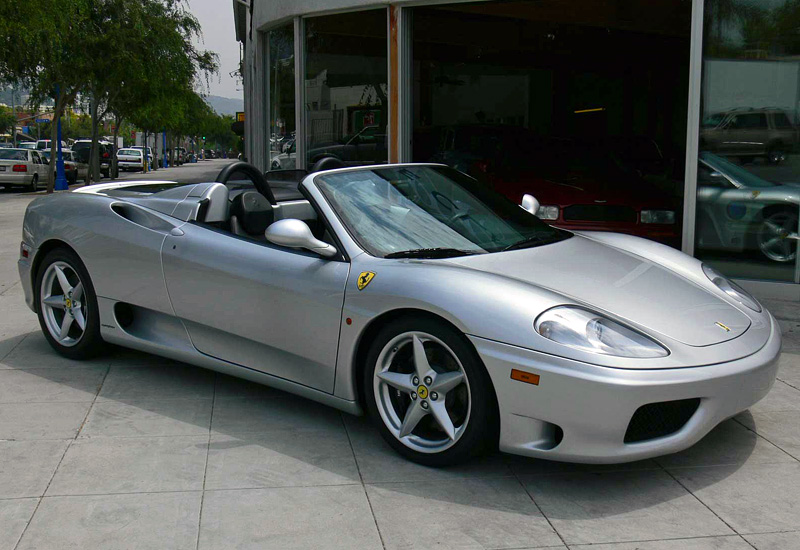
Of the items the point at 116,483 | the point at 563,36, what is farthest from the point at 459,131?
the point at 116,483

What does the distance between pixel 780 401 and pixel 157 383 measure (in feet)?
11.4

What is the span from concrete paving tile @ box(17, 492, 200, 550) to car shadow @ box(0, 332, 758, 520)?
12.9 inches

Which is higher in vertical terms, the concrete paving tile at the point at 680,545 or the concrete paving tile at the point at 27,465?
the concrete paving tile at the point at 27,465

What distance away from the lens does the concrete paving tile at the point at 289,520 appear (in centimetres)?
305

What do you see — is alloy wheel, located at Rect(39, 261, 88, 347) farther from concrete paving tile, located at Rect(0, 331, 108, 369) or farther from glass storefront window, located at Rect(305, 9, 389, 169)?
glass storefront window, located at Rect(305, 9, 389, 169)

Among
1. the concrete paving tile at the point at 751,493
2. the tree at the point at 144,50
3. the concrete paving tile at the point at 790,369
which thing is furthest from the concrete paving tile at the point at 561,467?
the tree at the point at 144,50

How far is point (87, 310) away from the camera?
5211 millimetres

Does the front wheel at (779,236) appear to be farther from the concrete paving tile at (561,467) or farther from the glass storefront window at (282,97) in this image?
the glass storefront window at (282,97)

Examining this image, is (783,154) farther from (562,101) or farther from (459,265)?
(562,101)

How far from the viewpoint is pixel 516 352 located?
132 inches

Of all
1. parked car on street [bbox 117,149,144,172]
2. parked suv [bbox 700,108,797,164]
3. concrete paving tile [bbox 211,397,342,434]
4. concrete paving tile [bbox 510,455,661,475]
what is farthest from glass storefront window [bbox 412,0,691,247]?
parked car on street [bbox 117,149,144,172]

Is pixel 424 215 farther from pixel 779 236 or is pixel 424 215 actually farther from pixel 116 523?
pixel 779 236

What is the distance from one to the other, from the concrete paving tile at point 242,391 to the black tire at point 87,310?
0.84 meters

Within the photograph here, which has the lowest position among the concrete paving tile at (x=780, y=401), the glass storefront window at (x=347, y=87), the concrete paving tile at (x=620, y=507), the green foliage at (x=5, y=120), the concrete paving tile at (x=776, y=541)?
A: the concrete paving tile at (x=776, y=541)
